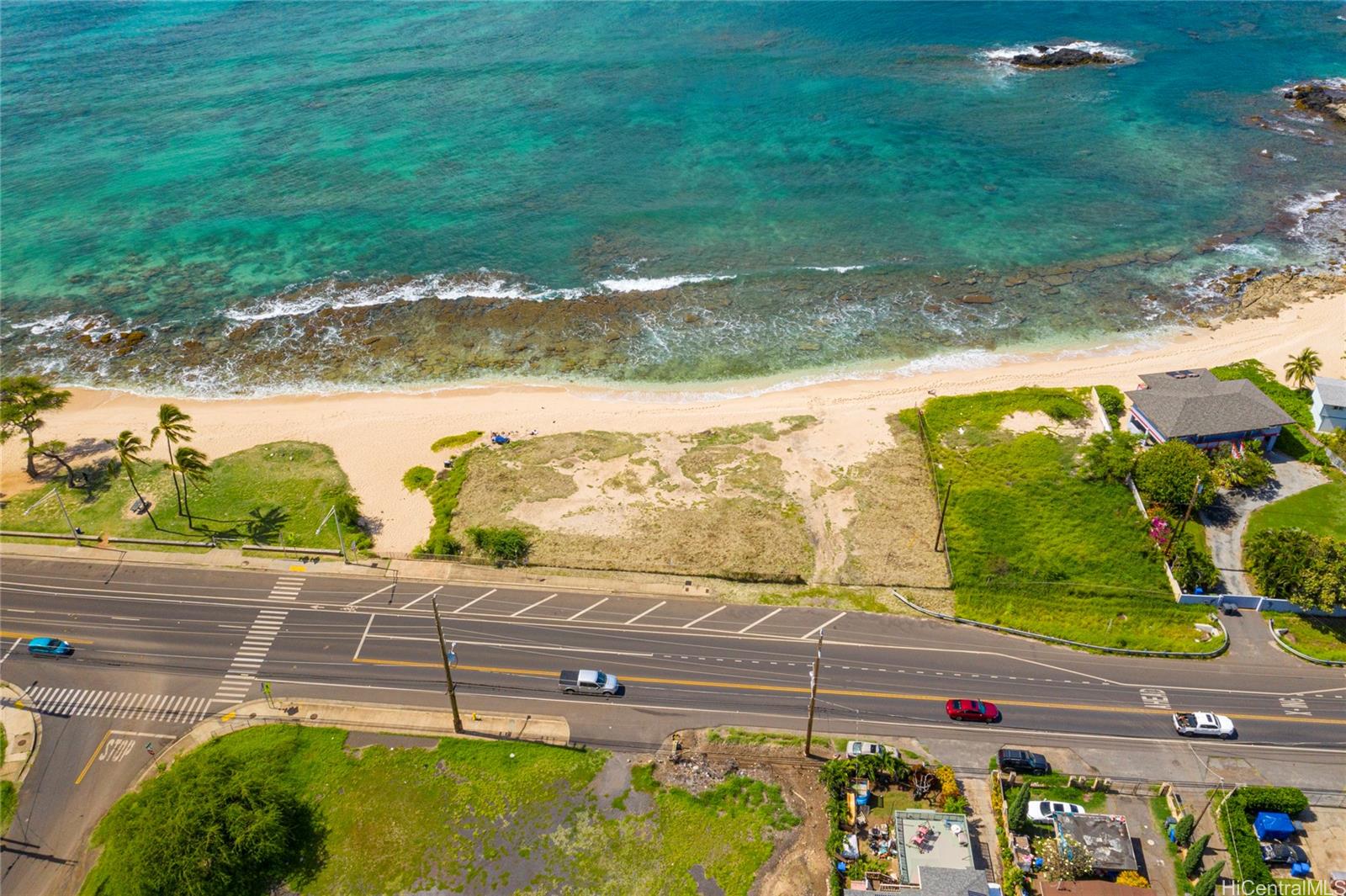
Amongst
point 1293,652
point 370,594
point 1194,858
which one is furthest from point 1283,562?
point 370,594

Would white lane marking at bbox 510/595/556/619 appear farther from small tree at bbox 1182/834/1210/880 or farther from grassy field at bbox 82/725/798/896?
small tree at bbox 1182/834/1210/880

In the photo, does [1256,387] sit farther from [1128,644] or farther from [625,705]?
[625,705]

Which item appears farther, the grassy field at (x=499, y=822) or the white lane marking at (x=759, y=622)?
the white lane marking at (x=759, y=622)

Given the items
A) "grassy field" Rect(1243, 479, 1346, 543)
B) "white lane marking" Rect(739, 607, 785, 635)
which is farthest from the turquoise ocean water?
"white lane marking" Rect(739, 607, 785, 635)

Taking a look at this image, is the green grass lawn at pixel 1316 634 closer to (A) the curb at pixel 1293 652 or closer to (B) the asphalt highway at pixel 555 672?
(A) the curb at pixel 1293 652

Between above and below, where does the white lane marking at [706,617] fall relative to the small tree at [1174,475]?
below

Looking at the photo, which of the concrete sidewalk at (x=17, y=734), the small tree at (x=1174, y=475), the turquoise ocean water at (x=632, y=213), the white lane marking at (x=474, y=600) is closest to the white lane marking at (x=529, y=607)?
the white lane marking at (x=474, y=600)
